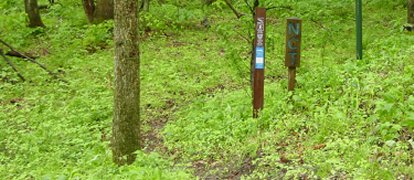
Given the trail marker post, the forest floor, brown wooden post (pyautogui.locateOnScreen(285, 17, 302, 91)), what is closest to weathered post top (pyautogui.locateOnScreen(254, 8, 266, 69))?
brown wooden post (pyautogui.locateOnScreen(285, 17, 302, 91))

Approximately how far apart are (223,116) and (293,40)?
1.83 m

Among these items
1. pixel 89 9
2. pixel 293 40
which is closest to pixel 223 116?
pixel 293 40

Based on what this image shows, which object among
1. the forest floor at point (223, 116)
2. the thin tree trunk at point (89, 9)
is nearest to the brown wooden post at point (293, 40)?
the forest floor at point (223, 116)

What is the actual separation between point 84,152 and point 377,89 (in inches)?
183

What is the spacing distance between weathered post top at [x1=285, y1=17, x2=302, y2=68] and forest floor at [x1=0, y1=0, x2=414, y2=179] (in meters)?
0.61

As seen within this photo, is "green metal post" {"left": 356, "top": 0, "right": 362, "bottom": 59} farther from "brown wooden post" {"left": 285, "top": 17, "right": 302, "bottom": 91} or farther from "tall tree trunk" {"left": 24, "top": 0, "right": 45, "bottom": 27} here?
"tall tree trunk" {"left": 24, "top": 0, "right": 45, "bottom": 27}

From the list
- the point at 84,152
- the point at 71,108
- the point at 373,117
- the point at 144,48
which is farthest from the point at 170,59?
the point at 373,117

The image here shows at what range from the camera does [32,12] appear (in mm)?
15852

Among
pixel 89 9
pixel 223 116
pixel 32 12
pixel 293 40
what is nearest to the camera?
pixel 293 40

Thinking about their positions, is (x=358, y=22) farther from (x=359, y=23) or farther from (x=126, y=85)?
(x=126, y=85)

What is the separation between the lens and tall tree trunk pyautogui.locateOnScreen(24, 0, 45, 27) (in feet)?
51.4

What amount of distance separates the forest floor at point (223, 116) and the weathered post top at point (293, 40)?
610 millimetres

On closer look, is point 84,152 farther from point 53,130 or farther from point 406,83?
point 406,83

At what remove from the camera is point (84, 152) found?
6770mm
